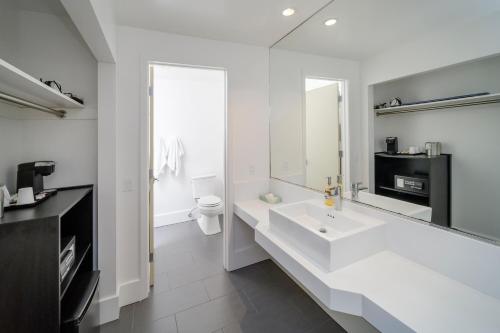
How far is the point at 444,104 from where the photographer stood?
1053 mm

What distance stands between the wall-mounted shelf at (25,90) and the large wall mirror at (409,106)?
6.00 ft

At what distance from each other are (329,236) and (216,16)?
6.00ft

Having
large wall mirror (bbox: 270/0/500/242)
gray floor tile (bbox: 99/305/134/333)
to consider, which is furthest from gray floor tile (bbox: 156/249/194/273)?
large wall mirror (bbox: 270/0/500/242)

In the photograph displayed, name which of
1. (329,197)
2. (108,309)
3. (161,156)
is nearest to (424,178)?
(329,197)

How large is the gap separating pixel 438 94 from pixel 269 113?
154cm

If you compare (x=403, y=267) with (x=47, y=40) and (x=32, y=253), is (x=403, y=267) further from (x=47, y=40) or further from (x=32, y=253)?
(x=47, y=40)

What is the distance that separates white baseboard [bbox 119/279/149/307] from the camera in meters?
1.82

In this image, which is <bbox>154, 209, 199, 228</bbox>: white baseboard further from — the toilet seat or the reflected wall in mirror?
the reflected wall in mirror

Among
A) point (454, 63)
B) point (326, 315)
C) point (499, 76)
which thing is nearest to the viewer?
point (499, 76)

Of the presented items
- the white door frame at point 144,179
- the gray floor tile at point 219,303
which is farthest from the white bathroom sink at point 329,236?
the white door frame at point 144,179

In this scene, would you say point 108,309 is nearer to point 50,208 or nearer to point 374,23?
point 50,208

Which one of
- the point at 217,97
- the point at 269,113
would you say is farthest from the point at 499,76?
the point at 217,97

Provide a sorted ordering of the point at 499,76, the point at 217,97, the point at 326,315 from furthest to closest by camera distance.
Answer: the point at 217,97 < the point at 326,315 < the point at 499,76

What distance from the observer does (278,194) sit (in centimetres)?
234
